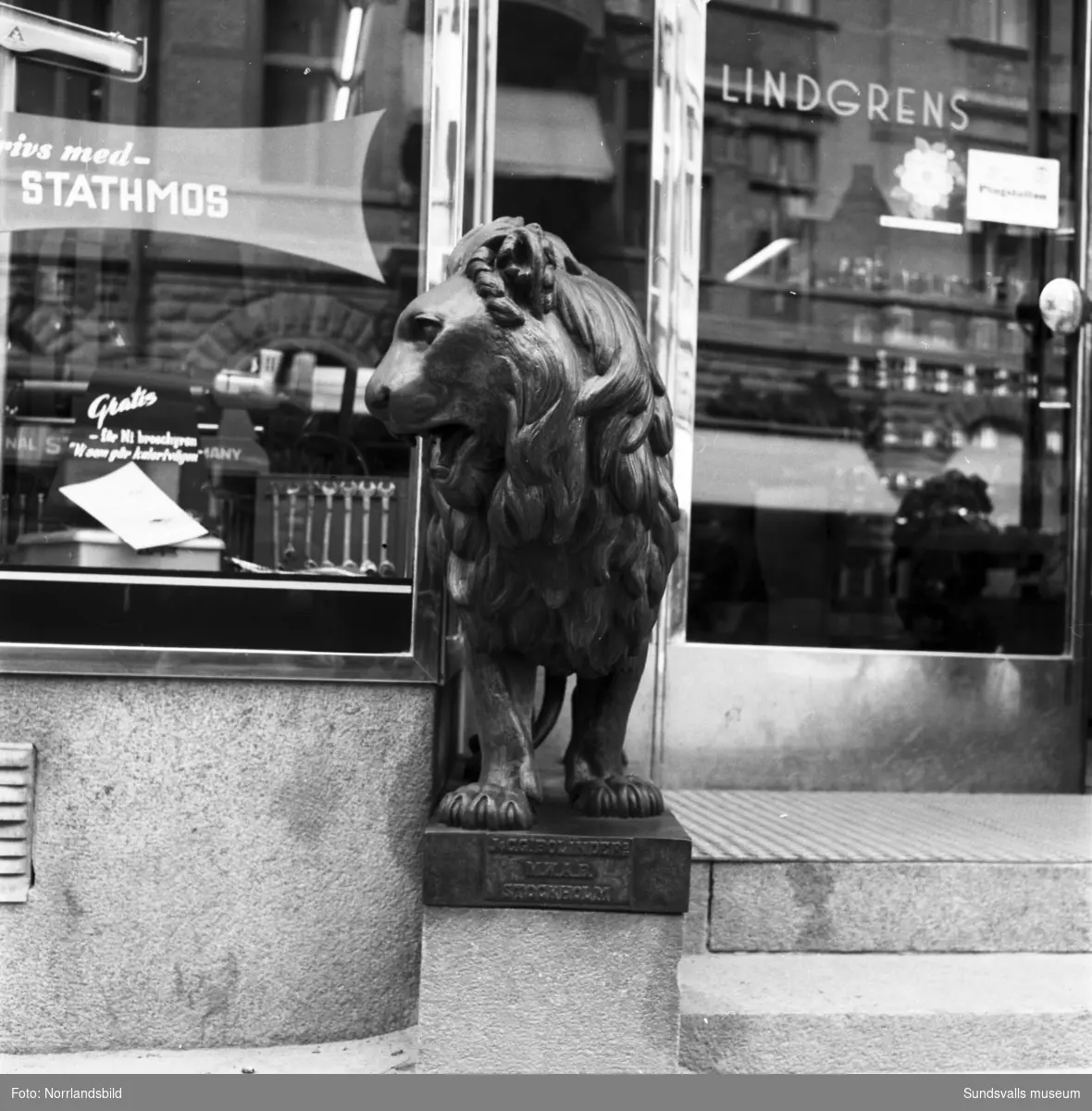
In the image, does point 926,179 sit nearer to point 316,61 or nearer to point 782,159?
point 782,159

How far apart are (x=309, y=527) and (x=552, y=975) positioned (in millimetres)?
1191

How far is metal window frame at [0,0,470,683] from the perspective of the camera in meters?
2.70

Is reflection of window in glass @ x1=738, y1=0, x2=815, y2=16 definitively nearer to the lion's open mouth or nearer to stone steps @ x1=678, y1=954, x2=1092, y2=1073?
the lion's open mouth

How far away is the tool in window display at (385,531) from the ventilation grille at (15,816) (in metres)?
0.84

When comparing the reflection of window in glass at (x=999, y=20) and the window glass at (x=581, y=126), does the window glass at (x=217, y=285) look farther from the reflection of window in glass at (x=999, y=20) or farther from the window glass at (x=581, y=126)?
the reflection of window in glass at (x=999, y=20)

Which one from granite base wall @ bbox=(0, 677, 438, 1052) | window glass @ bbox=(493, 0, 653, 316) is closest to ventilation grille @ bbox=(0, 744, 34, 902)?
granite base wall @ bbox=(0, 677, 438, 1052)

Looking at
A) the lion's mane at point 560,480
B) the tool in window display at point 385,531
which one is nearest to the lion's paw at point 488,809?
the lion's mane at point 560,480

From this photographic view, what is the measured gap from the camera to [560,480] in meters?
2.16

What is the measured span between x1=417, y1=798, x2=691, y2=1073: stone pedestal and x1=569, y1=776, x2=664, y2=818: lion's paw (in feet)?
Result: 0.40

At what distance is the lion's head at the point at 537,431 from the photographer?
213cm

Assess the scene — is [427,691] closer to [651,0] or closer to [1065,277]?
[651,0]

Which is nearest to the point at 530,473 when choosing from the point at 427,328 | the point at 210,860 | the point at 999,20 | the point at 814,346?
the point at 427,328

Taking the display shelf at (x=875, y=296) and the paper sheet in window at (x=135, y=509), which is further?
the display shelf at (x=875, y=296)

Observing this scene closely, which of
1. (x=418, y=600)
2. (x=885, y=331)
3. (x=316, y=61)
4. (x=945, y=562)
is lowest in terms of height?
(x=418, y=600)
